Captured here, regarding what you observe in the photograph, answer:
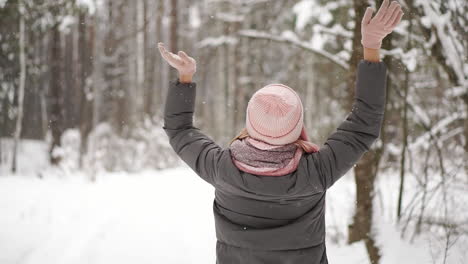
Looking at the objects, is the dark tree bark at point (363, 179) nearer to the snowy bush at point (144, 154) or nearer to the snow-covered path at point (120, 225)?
the snow-covered path at point (120, 225)

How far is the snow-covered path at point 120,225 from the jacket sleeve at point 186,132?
7.25ft

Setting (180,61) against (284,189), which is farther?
(180,61)

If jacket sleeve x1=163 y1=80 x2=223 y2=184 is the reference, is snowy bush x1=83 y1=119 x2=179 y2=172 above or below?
below

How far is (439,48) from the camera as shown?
3592 millimetres

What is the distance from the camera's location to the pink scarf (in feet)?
5.41

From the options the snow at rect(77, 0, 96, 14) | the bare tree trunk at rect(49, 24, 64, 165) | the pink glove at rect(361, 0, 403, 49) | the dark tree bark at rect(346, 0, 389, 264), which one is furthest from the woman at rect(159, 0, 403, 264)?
the bare tree trunk at rect(49, 24, 64, 165)

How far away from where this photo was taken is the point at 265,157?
1672 millimetres

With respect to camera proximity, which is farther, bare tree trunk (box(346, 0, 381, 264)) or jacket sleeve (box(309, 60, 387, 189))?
bare tree trunk (box(346, 0, 381, 264))

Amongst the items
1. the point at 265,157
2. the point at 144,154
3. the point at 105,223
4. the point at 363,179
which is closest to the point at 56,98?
the point at 144,154

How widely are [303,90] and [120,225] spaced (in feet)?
53.1

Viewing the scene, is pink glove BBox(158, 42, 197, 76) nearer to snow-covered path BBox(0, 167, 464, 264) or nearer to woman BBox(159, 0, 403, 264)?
woman BBox(159, 0, 403, 264)

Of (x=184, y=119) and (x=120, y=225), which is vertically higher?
(x=184, y=119)

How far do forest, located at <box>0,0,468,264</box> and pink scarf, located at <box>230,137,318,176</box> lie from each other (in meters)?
1.81

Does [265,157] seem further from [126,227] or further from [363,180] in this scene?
[126,227]
